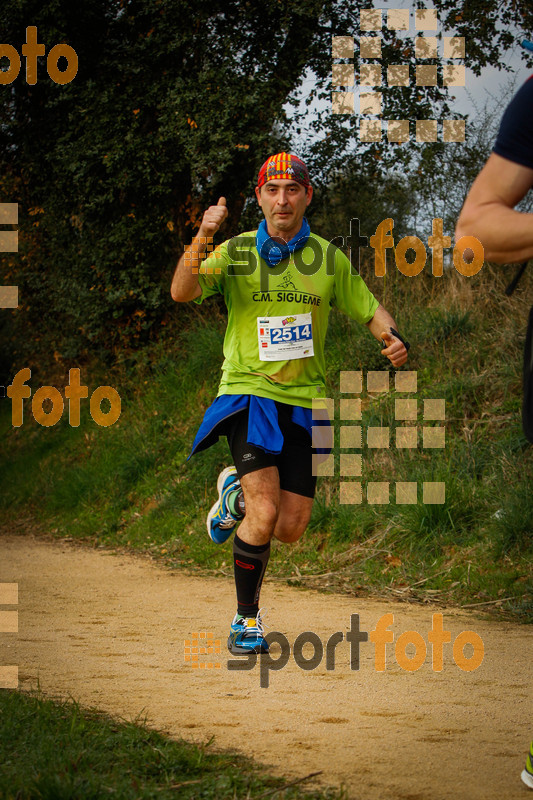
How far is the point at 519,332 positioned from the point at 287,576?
3.64m

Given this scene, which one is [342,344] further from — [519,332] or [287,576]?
[287,576]

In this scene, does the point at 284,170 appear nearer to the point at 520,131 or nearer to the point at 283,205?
the point at 283,205

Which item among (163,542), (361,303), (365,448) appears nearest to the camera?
(361,303)

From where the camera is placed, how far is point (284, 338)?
193 inches

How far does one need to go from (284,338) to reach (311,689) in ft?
6.01

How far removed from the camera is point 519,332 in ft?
30.8

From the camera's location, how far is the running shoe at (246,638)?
479 centimetres

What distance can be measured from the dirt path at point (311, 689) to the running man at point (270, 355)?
63cm

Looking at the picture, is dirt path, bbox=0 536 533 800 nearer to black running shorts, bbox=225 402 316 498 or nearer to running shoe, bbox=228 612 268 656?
running shoe, bbox=228 612 268 656

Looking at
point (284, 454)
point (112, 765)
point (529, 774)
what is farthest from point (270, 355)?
point (529, 774)

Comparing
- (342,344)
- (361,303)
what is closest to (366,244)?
(342,344)

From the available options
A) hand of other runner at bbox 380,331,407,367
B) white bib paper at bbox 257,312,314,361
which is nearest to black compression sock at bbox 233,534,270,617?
white bib paper at bbox 257,312,314,361

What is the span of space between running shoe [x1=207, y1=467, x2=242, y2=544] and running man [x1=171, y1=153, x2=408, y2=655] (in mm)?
225

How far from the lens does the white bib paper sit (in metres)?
4.91
